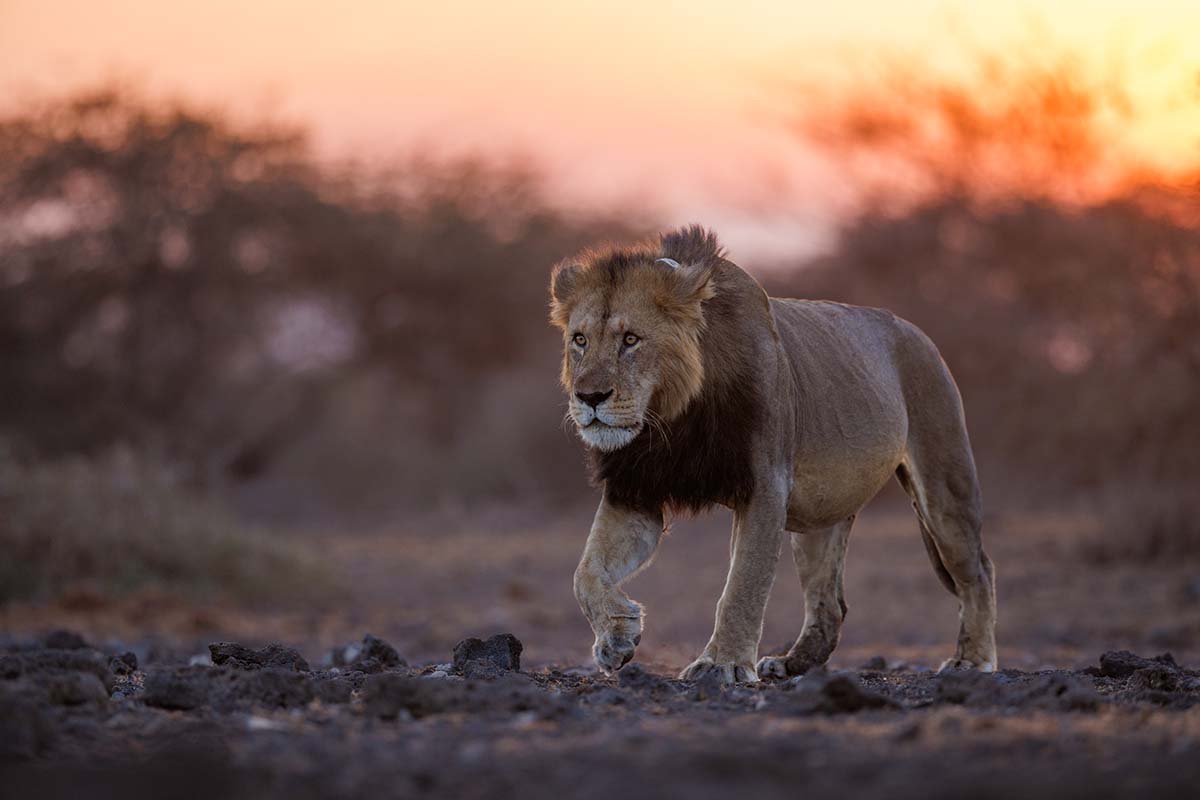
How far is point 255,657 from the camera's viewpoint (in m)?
6.31

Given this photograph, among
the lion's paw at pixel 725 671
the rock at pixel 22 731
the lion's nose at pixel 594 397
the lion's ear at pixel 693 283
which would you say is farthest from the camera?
the lion's ear at pixel 693 283

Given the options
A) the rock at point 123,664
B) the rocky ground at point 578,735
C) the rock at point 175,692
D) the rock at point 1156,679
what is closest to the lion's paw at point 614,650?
the rocky ground at point 578,735

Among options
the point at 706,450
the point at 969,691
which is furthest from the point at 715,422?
the point at 969,691

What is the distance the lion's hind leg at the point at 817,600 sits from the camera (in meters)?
7.00

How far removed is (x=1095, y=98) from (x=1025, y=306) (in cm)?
294

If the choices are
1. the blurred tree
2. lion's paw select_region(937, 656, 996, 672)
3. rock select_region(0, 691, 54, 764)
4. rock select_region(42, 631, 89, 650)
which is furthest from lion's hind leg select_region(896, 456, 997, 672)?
the blurred tree

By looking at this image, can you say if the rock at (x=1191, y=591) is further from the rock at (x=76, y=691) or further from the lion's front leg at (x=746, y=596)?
the rock at (x=76, y=691)

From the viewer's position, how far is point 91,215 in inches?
981

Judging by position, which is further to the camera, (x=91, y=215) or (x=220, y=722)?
(x=91, y=215)

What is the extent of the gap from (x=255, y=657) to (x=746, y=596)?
76.4 inches

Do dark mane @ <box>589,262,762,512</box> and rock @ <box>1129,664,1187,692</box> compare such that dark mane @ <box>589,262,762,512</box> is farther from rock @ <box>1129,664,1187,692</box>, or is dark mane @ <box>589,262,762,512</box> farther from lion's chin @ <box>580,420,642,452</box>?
rock @ <box>1129,664,1187,692</box>

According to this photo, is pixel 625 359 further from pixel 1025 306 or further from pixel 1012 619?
pixel 1025 306

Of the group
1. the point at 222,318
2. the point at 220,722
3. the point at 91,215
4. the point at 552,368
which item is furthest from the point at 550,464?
the point at 220,722

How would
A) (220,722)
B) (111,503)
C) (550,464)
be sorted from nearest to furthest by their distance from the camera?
(220,722)
(111,503)
(550,464)
